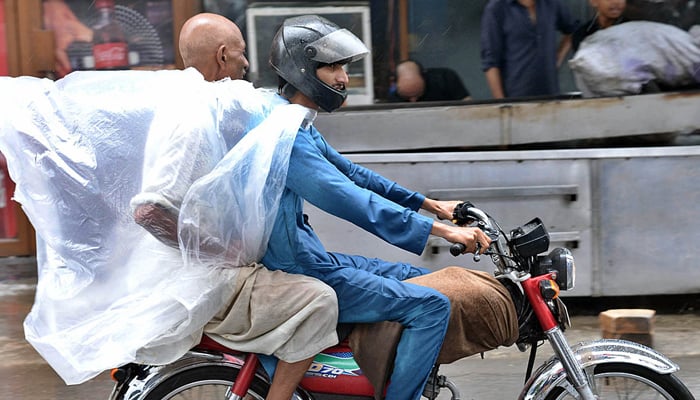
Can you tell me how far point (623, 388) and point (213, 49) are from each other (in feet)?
6.15

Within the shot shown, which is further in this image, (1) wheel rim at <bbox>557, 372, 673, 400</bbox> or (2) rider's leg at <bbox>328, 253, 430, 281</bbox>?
(2) rider's leg at <bbox>328, 253, 430, 281</bbox>

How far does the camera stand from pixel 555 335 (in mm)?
3166

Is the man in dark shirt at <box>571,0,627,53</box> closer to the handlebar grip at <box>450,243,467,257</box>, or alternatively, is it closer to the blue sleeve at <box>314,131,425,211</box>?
the blue sleeve at <box>314,131,425,211</box>

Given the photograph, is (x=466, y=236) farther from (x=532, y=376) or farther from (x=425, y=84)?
(x=425, y=84)

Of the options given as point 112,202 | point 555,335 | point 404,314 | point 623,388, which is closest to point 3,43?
point 112,202

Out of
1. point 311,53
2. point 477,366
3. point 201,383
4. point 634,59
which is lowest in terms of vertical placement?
point 477,366

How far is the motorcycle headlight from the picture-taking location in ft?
10.5

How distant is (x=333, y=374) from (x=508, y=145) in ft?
11.0

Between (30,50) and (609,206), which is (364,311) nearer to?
(609,206)

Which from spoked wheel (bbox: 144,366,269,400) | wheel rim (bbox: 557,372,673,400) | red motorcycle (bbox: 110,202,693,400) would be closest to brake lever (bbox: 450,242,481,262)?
red motorcycle (bbox: 110,202,693,400)

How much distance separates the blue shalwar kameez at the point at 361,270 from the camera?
2.99 meters

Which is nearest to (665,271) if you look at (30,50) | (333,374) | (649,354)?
(649,354)

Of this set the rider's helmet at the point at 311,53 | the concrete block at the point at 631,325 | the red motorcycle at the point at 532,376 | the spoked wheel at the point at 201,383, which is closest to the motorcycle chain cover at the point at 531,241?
the red motorcycle at the point at 532,376

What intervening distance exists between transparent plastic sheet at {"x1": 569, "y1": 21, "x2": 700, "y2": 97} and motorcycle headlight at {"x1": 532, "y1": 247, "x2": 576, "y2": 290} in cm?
324
